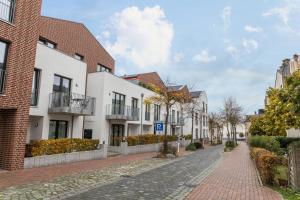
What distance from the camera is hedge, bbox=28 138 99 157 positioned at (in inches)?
584

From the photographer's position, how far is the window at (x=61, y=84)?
19.1 m

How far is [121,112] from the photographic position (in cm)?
2572

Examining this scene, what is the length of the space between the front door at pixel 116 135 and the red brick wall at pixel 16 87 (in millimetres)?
12449

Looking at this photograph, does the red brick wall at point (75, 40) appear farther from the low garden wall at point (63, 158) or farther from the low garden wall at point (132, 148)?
the low garden wall at point (63, 158)

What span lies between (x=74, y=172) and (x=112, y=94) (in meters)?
12.7

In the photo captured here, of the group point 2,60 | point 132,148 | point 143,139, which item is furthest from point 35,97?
point 143,139

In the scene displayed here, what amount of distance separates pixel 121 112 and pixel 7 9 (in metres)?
14.2

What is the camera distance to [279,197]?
877 cm

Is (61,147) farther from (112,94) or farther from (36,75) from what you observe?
(112,94)

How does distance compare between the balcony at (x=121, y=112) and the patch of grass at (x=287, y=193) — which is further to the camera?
the balcony at (x=121, y=112)

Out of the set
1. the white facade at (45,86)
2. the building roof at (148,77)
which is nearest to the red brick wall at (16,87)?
the white facade at (45,86)

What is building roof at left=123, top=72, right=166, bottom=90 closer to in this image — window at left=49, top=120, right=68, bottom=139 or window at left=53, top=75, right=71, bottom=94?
window at left=53, top=75, right=71, bottom=94

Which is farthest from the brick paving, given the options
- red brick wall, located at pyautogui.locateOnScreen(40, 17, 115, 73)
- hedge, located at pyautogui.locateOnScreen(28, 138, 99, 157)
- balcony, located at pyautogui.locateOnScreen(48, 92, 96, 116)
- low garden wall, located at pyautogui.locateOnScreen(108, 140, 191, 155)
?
red brick wall, located at pyautogui.locateOnScreen(40, 17, 115, 73)

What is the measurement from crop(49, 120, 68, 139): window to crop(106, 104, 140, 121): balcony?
4820 millimetres
